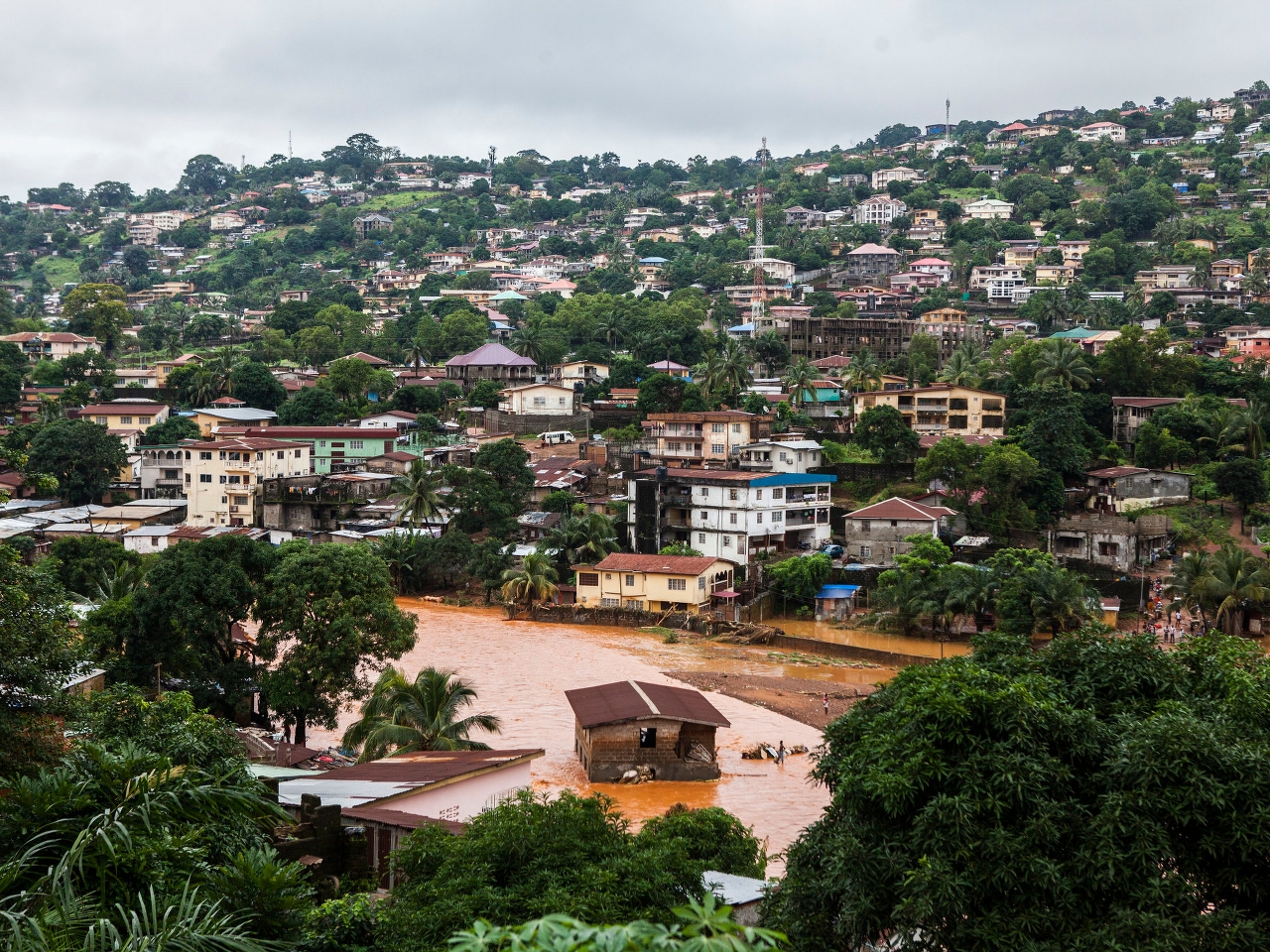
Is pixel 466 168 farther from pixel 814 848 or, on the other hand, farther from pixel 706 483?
pixel 814 848

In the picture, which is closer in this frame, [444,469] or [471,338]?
[444,469]

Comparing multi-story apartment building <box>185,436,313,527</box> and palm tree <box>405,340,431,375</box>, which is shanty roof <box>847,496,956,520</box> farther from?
palm tree <box>405,340,431,375</box>

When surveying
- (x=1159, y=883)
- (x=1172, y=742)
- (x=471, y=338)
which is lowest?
(x=1159, y=883)

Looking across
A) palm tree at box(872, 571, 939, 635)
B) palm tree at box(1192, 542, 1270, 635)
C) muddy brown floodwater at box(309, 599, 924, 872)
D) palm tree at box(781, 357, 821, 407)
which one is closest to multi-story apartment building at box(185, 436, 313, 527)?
muddy brown floodwater at box(309, 599, 924, 872)

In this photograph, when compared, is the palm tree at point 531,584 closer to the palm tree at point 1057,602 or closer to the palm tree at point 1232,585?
the palm tree at point 1057,602

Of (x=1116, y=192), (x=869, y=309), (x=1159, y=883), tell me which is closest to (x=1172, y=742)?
(x=1159, y=883)

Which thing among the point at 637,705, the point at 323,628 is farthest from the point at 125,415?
the point at 637,705
